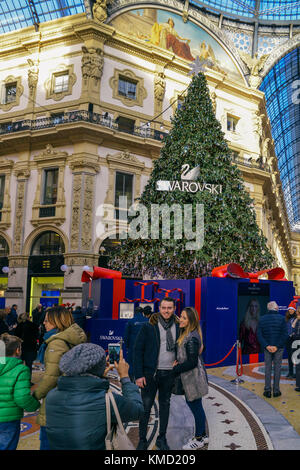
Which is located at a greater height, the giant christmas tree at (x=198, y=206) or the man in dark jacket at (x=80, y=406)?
the giant christmas tree at (x=198, y=206)

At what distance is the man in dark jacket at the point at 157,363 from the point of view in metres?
4.60

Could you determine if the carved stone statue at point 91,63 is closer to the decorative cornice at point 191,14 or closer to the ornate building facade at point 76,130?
the ornate building facade at point 76,130

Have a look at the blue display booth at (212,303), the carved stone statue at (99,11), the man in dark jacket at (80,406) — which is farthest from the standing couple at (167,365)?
the carved stone statue at (99,11)

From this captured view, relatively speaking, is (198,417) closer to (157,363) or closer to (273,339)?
(157,363)

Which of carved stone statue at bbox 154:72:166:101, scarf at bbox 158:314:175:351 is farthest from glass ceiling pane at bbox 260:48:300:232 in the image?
scarf at bbox 158:314:175:351

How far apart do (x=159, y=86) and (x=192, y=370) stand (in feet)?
81.4

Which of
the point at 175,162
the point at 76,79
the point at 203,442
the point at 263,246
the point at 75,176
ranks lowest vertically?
the point at 203,442

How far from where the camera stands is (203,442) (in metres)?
4.76

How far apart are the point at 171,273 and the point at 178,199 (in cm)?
277

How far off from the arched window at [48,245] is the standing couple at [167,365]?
18.7 meters

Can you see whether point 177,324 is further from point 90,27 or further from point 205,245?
point 90,27

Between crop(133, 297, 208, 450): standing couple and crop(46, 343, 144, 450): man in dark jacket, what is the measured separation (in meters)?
1.93

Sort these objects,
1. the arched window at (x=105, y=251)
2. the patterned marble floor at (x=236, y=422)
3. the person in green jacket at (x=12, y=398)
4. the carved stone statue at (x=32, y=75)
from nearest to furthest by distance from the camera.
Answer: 1. the person in green jacket at (x=12, y=398)
2. the patterned marble floor at (x=236, y=422)
3. the arched window at (x=105, y=251)
4. the carved stone statue at (x=32, y=75)

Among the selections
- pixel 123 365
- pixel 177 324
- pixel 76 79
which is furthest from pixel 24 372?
A: pixel 76 79
